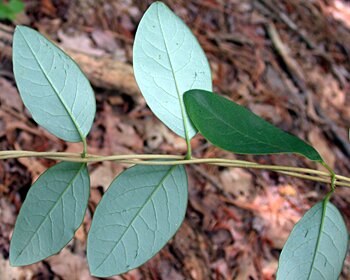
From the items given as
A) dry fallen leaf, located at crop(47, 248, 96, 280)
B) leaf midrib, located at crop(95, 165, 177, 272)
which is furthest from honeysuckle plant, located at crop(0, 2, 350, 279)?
dry fallen leaf, located at crop(47, 248, 96, 280)

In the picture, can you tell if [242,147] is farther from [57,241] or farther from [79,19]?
[79,19]

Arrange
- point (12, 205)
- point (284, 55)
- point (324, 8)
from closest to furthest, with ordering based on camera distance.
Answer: point (12, 205) < point (284, 55) < point (324, 8)

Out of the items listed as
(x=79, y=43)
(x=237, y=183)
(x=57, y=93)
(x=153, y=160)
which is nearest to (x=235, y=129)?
(x=153, y=160)

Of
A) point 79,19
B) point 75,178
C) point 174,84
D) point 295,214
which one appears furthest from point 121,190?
point 79,19

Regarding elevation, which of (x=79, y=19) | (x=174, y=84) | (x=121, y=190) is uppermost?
(x=174, y=84)

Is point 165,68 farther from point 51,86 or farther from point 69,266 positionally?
point 69,266

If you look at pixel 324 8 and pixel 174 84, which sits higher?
pixel 174 84

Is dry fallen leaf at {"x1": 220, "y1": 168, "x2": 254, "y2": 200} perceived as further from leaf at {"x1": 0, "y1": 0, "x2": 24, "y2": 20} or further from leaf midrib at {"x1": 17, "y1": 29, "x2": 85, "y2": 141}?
leaf midrib at {"x1": 17, "y1": 29, "x2": 85, "y2": 141}
